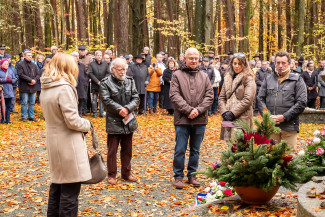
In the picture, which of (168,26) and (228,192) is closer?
(228,192)

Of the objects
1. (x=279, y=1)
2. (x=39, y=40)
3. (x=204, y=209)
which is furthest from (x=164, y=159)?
(x=279, y=1)

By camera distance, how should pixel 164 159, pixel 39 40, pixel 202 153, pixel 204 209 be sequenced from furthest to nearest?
pixel 39 40 → pixel 202 153 → pixel 164 159 → pixel 204 209

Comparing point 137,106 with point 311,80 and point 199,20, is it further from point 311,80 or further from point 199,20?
point 311,80

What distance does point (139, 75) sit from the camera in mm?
15320

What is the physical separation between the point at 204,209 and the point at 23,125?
10.4 metres

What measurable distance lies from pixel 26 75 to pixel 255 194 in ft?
36.5

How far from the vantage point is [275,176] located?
4.07 m

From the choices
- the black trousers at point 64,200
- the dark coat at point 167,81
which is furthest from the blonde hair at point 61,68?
the dark coat at point 167,81

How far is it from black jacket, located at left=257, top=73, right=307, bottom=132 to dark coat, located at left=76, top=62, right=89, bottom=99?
8.65m

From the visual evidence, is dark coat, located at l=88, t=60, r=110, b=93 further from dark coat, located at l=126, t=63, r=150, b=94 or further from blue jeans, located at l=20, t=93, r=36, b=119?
blue jeans, located at l=20, t=93, r=36, b=119

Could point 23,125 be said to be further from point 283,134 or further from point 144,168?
point 283,134

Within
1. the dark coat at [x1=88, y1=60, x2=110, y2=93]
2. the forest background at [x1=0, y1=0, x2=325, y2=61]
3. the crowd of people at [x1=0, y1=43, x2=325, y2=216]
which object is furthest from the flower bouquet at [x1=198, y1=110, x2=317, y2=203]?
the forest background at [x1=0, y1=0, x2=325, y2=61]

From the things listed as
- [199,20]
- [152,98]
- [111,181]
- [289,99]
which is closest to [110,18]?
[199,20]

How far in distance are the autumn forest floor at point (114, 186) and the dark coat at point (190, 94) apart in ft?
4.31
